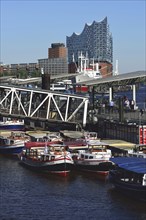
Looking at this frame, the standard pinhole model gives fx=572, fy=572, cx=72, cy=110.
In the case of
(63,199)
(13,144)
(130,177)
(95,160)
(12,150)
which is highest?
(13,144)

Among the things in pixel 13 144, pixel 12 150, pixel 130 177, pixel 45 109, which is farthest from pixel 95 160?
pixel 45 109

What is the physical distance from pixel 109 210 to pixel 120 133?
2775 centimetres

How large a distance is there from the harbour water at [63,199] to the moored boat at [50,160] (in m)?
1.16

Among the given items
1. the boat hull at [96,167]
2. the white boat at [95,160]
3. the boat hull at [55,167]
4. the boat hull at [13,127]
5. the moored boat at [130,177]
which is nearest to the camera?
the moored boat at [130,177]

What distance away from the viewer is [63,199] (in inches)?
1821

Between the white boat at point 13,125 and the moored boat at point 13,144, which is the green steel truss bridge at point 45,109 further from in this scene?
the moored boat at point 13,144

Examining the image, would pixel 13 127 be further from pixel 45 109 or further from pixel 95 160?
pixel 95 160

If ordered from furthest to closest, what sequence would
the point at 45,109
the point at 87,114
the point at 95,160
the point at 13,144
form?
the point at 45,109
the point at 87,114
the point at 13,144
the point at 95,160

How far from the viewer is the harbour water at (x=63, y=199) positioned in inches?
1639

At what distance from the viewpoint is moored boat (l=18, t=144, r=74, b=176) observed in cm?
5638

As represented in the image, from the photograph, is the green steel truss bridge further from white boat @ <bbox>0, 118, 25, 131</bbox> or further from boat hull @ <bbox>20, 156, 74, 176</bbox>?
boat hull @ <bbox>20, 156, 74, 176</bbox>

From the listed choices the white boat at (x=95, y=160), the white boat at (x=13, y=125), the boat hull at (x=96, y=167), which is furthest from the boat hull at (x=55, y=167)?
the white boat at (x=13, y=125)

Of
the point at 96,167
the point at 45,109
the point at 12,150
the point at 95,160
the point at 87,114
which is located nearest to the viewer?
the point at 96,167

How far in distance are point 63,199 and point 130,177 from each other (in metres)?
5.84
